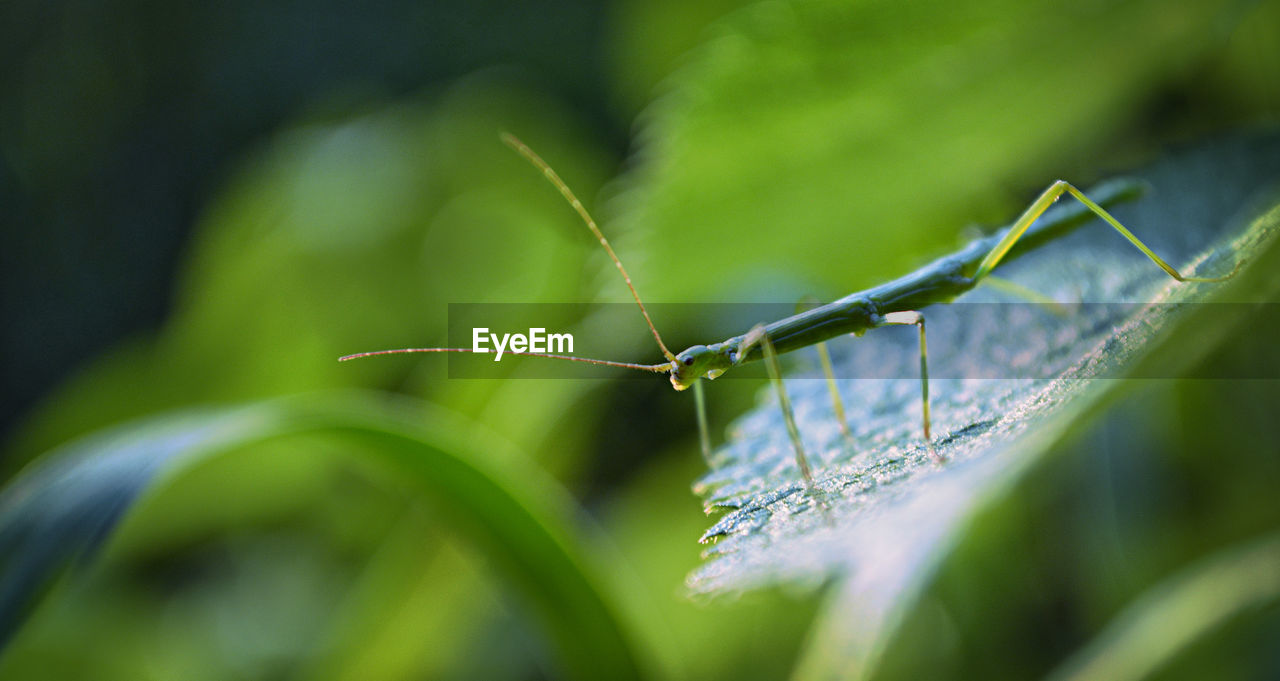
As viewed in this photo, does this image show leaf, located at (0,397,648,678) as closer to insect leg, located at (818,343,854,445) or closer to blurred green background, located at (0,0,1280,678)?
blurred green background, located at (0,0,1280,678)

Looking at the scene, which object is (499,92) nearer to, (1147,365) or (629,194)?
(629,194)

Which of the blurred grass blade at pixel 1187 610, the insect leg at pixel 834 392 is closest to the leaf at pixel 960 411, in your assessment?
the insect leg at pixel 834 392

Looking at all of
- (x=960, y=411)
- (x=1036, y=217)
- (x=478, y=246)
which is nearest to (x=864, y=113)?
(x=1036, y=217)

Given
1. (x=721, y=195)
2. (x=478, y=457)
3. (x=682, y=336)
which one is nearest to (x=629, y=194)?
(x=721, y=195)

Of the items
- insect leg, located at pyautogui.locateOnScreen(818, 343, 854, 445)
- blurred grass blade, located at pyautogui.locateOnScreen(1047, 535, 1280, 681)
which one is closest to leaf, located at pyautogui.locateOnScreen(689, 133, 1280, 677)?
insect leg, located at pyautogui.locateOnScreen(818, 343, 854, 445)

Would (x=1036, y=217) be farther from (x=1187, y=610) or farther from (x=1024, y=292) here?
(x=1187, y=610)

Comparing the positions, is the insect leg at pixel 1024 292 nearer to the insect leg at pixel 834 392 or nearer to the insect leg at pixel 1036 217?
the insect leg at pixel 1036 217
